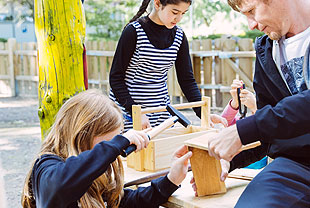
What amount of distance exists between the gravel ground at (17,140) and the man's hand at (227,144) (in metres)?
2.21

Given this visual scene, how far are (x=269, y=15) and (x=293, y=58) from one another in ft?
0.64

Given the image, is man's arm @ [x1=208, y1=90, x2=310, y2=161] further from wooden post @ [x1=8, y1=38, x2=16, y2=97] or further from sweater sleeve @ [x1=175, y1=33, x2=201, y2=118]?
wooden post @ [x1=8, y1=38, x2=16, y2=97]

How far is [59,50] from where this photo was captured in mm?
2604

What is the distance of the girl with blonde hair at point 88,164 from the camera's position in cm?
157

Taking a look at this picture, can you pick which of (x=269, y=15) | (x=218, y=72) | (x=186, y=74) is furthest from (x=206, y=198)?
(x=218, y=72)

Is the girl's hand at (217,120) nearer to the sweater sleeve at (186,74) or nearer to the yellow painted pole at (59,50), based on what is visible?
the sweater sleeve at (186,74)

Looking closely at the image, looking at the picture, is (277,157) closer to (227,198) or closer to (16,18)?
(227,198)

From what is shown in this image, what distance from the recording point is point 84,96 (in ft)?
6.16

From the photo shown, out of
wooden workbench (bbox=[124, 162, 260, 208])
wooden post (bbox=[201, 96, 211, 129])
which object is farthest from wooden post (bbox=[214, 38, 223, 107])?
wooden workbench (bbox=[124, 162, 260, 208])

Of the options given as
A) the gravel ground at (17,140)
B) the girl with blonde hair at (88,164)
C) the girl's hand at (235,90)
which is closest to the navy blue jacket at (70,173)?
the girl with blonde hair at (88,164)

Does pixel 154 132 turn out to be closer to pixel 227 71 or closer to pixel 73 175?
pixel 73 175

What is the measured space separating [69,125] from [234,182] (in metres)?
0.82

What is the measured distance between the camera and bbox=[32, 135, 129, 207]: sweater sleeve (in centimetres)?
155

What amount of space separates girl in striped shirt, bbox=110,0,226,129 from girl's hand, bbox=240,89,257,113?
19 cm
